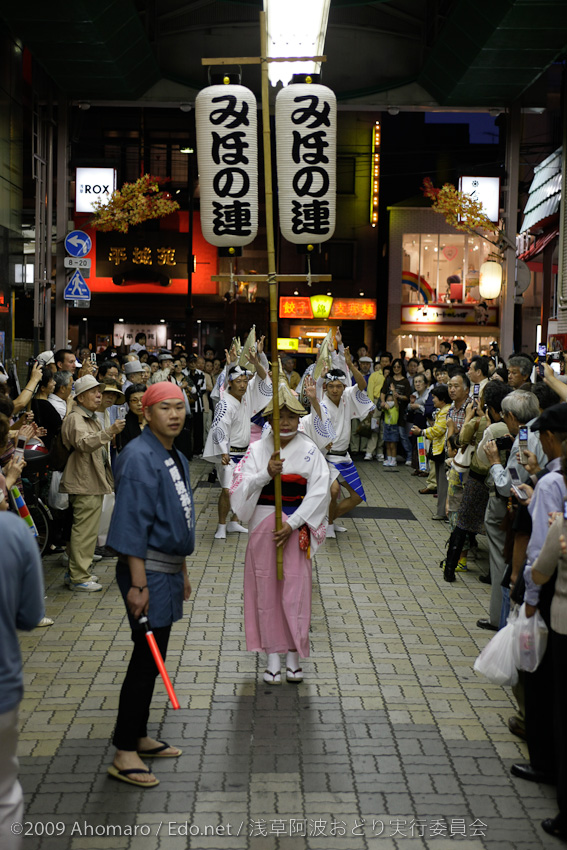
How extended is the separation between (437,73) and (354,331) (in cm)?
1980

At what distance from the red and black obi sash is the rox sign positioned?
1380 cm

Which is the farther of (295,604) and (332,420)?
(332,420)

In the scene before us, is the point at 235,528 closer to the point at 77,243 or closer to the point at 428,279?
the point at 77,243

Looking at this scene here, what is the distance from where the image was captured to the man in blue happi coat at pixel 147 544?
4.39 m

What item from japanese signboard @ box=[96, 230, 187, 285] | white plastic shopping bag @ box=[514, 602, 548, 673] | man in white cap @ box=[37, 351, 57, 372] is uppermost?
japanese signboard @ box=[96, 230, 187, 285]

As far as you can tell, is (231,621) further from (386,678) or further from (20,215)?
(20,215)

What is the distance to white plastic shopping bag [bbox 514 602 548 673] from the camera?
434 cm

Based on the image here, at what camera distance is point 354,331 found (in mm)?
36000

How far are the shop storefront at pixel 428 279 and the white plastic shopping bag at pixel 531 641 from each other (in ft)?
93.9

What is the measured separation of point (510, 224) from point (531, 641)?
15358 mm

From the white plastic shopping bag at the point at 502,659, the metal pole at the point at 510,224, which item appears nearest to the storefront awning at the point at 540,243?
the metal pole at the point at 510,224

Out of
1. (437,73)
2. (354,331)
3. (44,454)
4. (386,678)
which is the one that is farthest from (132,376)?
(354,331)

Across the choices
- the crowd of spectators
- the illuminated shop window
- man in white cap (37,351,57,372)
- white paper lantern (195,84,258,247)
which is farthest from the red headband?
the illuminated shop window

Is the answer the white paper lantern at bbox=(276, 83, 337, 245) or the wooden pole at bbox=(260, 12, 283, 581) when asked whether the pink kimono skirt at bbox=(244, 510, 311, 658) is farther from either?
→ the white paper lantern at bbox=(276, 83, 337, 245)
